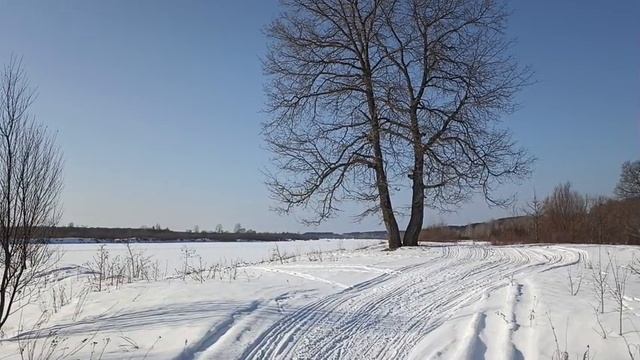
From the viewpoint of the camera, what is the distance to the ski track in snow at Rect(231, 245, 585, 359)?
232 inches

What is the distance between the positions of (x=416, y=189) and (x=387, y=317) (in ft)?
48.7

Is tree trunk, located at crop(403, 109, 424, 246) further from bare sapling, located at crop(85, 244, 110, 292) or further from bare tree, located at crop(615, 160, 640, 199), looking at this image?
bare tree, located at crop(615, 160, 640, 199)

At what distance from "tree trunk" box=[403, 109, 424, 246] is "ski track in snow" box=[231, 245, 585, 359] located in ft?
29.1

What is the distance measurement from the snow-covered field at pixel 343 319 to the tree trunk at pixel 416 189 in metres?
9.70

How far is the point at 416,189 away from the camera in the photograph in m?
22.0

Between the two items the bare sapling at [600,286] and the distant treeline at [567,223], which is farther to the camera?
the distant treeline at [567,223]

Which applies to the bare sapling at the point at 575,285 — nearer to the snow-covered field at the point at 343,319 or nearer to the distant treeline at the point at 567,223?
the snow-covered field at the point at 343,319

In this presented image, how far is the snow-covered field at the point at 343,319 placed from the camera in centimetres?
580

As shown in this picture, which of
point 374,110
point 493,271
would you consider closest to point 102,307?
point 493,271

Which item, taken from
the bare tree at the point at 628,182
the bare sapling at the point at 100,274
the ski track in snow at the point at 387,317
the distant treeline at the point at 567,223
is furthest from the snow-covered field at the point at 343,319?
the bare tree at the point at 628,182

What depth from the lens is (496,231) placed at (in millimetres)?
44438

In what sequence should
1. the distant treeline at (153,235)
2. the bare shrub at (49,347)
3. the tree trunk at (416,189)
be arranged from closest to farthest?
the bare shrub at (49,347)
the tree trunk at (416,189)
the distant treeline at (153,235)

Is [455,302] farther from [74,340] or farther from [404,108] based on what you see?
[404,108]

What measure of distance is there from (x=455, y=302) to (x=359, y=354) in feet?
10.4
